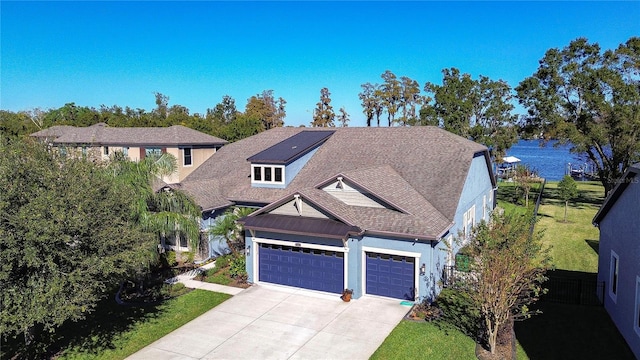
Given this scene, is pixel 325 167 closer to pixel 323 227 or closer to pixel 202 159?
pixel 323 227

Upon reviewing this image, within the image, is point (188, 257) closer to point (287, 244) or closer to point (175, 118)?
point (287, 244)

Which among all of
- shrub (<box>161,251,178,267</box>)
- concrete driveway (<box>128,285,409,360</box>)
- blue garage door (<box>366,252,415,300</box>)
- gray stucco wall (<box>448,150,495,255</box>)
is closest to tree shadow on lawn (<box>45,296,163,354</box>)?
concrete driveway (<box>128,285,409,360</box>)

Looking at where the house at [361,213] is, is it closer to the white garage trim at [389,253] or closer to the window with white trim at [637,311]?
the white garage trim at [389,253]

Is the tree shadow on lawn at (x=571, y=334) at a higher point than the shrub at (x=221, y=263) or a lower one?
lower

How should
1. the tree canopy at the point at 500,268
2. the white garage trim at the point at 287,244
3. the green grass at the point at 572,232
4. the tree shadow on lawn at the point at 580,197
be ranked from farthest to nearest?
the tree shadow on lawn at the point at 580,197, the green grass at the point at 572,232, the white garage trim at the point at 287,244, the tree canopy at the point at 500,268

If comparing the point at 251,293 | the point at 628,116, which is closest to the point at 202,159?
the point at 251,293

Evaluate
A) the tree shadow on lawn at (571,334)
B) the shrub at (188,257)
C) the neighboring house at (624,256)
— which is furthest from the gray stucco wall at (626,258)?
the shrub at (188,257)
